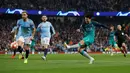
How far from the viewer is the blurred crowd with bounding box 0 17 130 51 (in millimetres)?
43416

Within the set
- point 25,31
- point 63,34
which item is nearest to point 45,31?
point 25,31

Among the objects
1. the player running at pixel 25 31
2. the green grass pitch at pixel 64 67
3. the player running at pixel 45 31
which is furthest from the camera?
the player running at pixel 45 31

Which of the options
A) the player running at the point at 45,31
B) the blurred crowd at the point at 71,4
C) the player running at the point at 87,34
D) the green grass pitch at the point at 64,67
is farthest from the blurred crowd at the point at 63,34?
the player running at the point at 87,34

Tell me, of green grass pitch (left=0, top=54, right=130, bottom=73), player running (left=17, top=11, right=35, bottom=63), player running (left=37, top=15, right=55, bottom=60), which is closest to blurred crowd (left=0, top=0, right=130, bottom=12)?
player running (left=37, top=15, right=55, bottom=60)

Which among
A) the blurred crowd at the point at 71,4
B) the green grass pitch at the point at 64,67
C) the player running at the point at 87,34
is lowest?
the green grass pitch at the point at 64,67

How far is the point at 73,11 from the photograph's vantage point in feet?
157

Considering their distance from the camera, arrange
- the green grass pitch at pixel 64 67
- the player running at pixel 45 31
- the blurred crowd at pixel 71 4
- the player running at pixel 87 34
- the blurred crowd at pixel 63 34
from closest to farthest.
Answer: the green grass pitch at pixel 64 67
the player running at pixel 87 34
the player running at pixel 45 31
the blurred crowd at pixel 63 34
the blurred crowd at pixel 71 4

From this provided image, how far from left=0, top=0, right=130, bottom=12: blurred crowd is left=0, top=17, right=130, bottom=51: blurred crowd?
6.95ft

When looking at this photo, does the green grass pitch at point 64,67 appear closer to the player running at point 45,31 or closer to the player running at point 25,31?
the player running at point 25,31

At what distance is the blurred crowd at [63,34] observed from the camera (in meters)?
43.4

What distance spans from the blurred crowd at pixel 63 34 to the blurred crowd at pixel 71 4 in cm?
212

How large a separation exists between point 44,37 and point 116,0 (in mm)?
30314

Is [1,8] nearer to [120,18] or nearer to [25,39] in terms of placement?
[120,18]

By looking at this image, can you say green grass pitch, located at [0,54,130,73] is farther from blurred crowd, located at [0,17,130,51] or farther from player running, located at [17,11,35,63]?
blurred crowd, located at [0,17,130,51]
